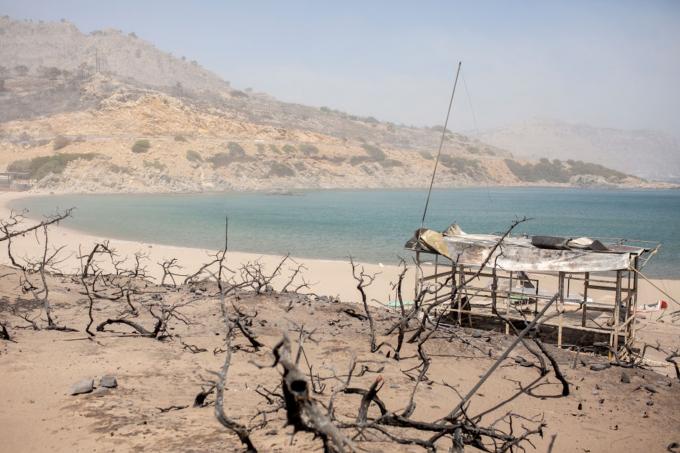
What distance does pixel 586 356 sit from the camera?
8.64 meters

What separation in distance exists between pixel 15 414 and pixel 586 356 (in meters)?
7.50

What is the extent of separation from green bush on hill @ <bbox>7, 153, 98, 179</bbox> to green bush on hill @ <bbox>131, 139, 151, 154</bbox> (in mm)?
4784

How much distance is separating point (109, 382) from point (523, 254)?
7356 millimetres

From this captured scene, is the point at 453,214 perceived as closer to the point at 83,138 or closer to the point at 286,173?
the point at 286,173

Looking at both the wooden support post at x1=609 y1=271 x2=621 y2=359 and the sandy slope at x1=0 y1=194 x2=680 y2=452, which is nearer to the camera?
the sandy slope at x1=0 y1=194 x2=680 y2=452

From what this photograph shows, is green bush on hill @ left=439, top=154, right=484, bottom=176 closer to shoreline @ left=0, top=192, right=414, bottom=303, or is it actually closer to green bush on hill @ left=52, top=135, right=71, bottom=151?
green bush on hill @ left=52, top=135, right=71, bottom=151

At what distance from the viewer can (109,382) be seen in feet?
19.3

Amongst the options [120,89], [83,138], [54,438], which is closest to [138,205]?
[83,138]

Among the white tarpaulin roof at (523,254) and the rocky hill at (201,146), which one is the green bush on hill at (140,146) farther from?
the white tarpaulin roof at (523,254)

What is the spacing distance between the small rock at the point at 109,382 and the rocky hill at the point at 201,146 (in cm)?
5124

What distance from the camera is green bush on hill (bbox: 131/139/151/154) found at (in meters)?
58.9

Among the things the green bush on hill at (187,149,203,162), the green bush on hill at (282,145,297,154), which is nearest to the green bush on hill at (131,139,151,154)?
the green bush on hill at (187,149,203,162)

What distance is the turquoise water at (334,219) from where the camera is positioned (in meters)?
27.6

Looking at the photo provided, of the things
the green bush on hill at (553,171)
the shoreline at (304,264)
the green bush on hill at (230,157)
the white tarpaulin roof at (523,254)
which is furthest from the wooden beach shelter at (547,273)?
the green bush on hill at (553,171)
